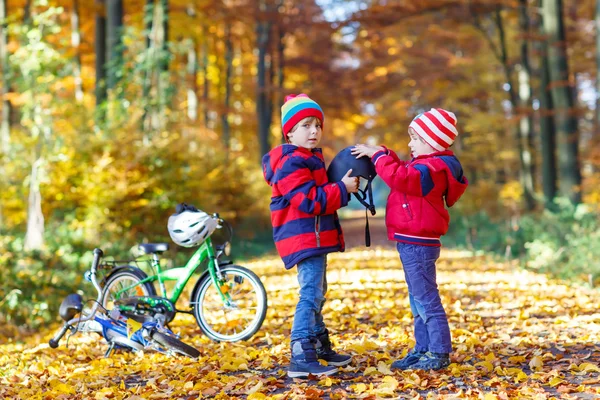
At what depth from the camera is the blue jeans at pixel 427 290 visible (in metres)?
4.67

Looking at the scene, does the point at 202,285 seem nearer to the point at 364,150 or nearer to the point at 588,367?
the point at 364,150

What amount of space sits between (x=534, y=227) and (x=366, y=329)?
7.06 metres

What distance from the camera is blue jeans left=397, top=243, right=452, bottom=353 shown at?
4672mm

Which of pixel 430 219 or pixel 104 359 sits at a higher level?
Result: pixel 430 219

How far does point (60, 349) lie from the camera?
6418 millimetres

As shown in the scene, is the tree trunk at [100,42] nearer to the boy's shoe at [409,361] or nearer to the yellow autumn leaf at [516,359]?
the boy's shoe at [409,361]

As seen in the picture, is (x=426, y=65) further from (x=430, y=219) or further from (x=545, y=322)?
(x=430, y=219)

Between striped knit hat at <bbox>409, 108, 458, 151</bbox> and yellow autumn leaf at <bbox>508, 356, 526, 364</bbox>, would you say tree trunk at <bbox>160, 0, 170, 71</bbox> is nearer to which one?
striped knit hat at <bbox>409, 108, 458, 151</bbox>

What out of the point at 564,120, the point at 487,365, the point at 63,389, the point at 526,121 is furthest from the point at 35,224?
the point at 526,121

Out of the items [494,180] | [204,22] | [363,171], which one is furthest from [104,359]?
[494,180]

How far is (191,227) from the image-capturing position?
19.1 ft

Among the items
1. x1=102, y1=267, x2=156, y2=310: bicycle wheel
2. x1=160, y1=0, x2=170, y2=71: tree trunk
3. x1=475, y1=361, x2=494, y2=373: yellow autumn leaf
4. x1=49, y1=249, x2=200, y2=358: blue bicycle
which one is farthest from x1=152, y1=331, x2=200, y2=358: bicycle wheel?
x1=160, y1=0, x2=170, y2=71: tree trunk

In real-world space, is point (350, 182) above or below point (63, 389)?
above

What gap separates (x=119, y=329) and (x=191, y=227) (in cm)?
103
